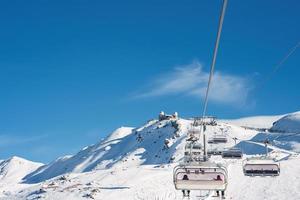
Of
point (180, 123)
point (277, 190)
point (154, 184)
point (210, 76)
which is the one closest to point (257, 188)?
point (277, 190)

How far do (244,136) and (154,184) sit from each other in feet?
364

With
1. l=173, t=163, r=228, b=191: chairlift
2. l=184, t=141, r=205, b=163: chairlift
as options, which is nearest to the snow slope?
l=184, t=141, r=205, b=163: chairlift

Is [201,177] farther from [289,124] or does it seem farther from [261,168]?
[289,124]

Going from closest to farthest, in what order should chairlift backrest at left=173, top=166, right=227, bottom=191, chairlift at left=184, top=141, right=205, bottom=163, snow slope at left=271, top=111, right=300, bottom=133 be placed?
chairlift backrest at left=173, top=166, right=227, bottom=191
chairlift at left=184, top=141, right=205, bottom=163
snow slope at left=271, top=111, right=300, bottom=133

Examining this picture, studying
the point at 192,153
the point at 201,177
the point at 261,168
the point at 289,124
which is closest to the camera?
the point at 201,177

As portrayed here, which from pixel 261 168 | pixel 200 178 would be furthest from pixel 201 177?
pixel 261 168

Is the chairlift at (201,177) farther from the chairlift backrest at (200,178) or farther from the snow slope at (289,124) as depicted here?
the snow slope at (289,124)

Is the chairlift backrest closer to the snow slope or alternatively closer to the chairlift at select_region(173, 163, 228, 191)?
the chairlift at select_region(173, 163, 228, 191)

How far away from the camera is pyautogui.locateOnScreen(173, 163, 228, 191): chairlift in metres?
19.9

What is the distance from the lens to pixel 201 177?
66.3 ft

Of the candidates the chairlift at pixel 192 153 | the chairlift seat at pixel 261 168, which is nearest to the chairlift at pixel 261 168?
the chairlift seat at pixel 261 168

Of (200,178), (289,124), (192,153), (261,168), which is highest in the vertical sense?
(289,124)

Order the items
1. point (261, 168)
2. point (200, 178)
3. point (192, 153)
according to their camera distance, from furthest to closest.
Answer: point (192, 153)
point (261, 168)
point (200, 178)

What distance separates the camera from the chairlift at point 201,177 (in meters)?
19.9
